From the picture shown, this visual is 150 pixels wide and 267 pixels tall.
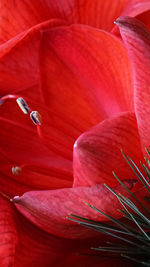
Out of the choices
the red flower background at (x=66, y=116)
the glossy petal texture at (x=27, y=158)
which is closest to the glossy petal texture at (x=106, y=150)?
the red flower background at (x=66, y=116)

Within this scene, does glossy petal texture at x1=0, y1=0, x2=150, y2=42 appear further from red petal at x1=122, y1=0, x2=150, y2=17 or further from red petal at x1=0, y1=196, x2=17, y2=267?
red petal at x1=0, y1=196, x2=17, y2=267

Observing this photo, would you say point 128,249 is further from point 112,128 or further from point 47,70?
point 47,70

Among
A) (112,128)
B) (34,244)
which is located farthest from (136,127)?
(34,244)

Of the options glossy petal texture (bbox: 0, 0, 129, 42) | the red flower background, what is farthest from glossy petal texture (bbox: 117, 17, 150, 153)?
glossy petal texture (bbox: 0, 0, 129, 42)

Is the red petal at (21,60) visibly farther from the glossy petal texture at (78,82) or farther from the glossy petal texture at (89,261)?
the glossy petal texture at (89,261)

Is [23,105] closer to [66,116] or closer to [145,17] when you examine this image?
[66,116]

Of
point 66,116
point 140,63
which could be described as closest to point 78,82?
point 66,116
